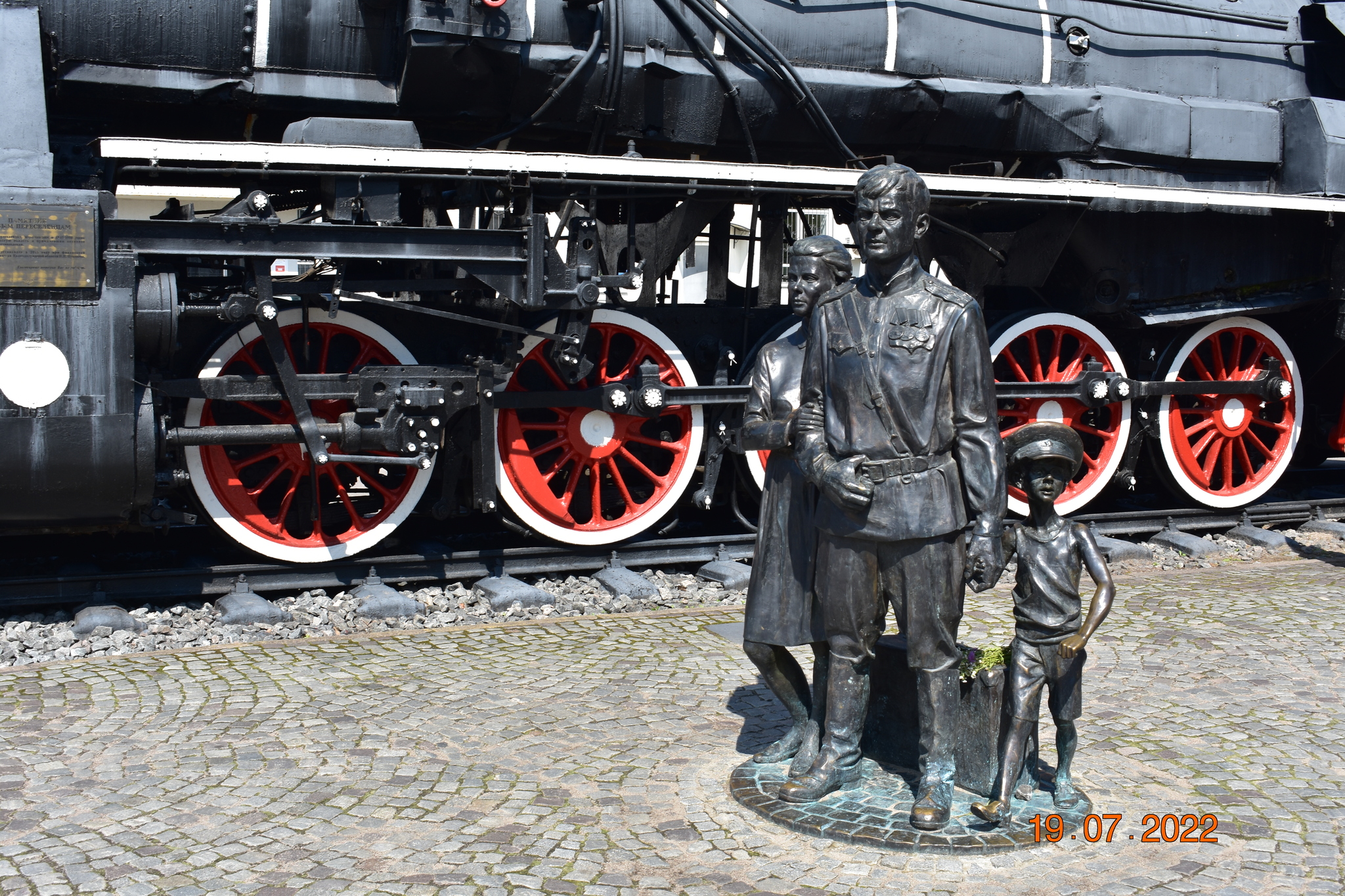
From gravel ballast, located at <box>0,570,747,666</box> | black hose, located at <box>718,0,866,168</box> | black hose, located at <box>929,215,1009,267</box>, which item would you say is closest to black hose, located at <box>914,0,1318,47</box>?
black hose, located at <box>718,0,866,168</box>

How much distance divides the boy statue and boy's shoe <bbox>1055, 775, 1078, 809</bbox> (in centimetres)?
16

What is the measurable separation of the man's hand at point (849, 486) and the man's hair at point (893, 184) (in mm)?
738

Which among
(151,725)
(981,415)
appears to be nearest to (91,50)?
(151,725)

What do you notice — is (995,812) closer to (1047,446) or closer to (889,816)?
(889,816)

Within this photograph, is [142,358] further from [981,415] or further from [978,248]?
[978,248]

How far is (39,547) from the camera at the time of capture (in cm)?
700

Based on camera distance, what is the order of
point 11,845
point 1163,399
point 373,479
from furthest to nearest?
1. point 1163,399
2. point 373,479
3. point 11,845

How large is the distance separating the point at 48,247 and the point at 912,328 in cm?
370

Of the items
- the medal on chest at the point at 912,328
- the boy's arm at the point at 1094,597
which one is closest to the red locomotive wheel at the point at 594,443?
the medal on chest at the point at 912,328

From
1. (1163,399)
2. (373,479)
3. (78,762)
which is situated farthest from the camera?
(1163,399)

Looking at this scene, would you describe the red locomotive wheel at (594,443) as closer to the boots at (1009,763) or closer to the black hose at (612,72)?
the black hose at (612,72)

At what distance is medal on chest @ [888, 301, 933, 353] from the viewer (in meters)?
3.80

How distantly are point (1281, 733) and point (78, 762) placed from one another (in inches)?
161

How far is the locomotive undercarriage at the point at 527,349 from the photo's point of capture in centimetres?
610
